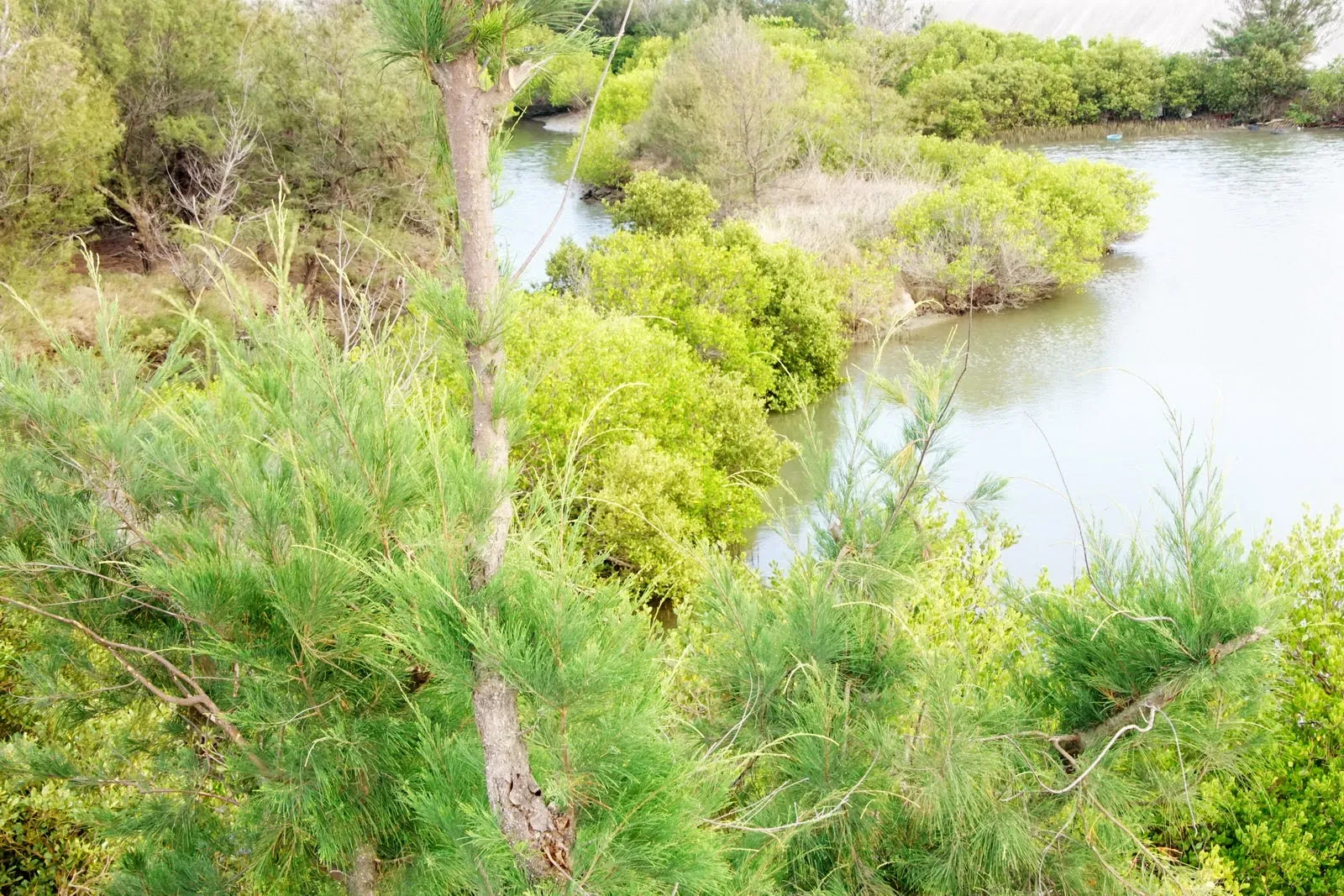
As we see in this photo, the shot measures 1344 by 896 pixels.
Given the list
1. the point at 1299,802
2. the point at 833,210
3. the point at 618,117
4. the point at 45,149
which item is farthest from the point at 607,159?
the point at 1299,802

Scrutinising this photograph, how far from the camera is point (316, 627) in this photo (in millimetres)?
2883

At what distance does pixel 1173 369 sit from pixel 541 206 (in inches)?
743

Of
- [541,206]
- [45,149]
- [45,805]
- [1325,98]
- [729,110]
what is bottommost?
[541,206]

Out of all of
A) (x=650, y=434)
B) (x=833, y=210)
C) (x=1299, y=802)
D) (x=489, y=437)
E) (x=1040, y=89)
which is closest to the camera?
(x=489, y=437)

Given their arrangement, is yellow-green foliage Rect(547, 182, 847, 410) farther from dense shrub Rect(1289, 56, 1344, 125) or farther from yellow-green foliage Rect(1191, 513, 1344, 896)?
dense shrub Rect(1289, 56, 1344, 125)

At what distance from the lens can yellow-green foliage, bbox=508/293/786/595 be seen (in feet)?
38.2


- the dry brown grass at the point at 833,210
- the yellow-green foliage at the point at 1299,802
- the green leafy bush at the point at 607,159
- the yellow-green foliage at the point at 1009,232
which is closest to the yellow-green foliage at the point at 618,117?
the green leafy bush at the point at 607,159

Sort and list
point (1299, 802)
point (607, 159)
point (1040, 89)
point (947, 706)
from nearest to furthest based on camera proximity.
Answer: point (947, 706)
point (1299, 802)
point (607, 159)
point (1040, 89)

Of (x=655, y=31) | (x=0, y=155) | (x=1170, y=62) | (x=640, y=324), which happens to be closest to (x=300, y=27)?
(x=0, y=155)

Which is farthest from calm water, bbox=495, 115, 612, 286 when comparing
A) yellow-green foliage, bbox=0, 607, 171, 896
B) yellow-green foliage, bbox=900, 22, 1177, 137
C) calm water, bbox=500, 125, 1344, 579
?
yellow-green foliage, bbox=0, 607, 171, 896

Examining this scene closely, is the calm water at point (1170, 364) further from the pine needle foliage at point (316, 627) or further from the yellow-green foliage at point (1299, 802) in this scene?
the pine needle foliage at point (316, 627)

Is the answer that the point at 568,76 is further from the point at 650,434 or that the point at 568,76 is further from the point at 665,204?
the point at 665,204

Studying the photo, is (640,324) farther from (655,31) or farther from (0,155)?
(655,31)

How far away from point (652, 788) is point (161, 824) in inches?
83.0
